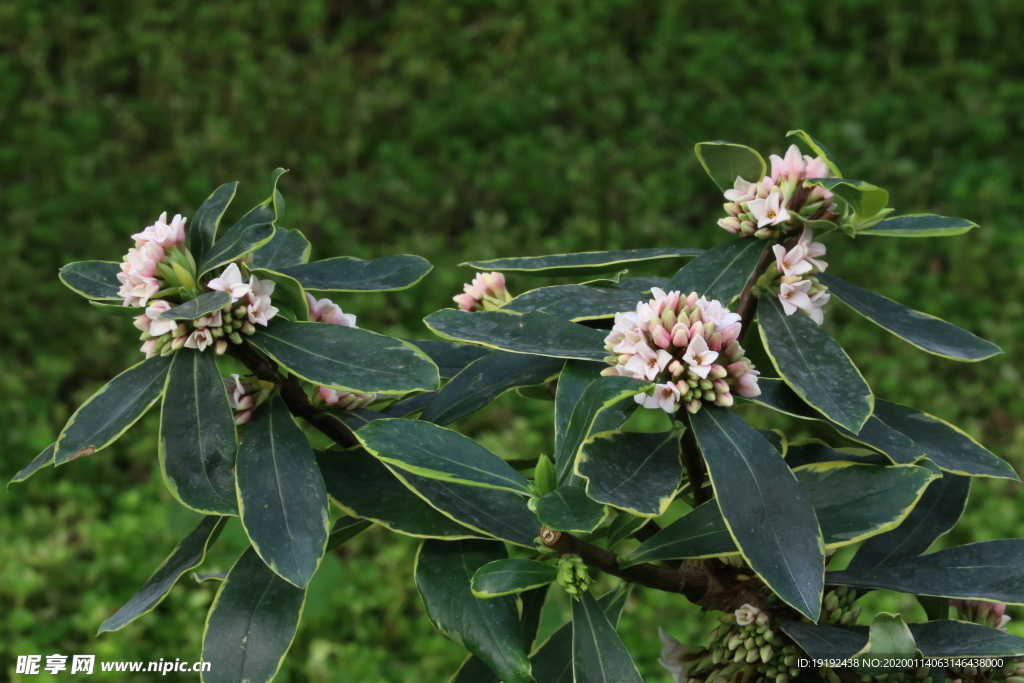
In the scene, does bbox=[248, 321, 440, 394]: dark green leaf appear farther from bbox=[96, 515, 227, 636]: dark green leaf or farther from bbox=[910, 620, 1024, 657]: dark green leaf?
bbox=[910, 620, 1024, 657]: dark green leaf

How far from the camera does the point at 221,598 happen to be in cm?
77

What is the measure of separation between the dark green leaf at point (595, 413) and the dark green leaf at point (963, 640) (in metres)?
0.30

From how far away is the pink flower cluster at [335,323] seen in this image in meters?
0.82

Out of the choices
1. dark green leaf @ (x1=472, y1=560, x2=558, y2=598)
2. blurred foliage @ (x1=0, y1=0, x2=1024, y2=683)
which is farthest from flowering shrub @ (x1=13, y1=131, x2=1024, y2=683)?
blurred foliage @ (x1=0, y1=0, x2=1024, y2=683)

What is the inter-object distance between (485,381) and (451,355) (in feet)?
0.31

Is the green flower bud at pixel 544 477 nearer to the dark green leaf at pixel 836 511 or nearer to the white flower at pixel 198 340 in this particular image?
the dark green leaf at pixel 836 511

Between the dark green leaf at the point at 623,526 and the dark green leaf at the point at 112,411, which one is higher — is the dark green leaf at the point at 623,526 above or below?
below

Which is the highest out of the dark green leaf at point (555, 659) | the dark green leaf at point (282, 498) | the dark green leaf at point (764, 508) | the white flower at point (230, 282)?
the white flower at point (230, 282)

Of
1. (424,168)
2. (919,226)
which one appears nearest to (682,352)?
(919,226)

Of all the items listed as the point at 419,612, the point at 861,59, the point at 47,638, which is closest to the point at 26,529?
the point at 47,638

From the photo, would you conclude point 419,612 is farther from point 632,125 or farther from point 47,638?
point 632,125

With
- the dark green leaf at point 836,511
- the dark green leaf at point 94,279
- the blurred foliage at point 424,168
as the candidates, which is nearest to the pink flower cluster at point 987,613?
the dark green leaf at point 836,511

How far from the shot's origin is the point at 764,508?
2.10 feet

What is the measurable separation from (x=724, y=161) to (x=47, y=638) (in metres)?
1.70
